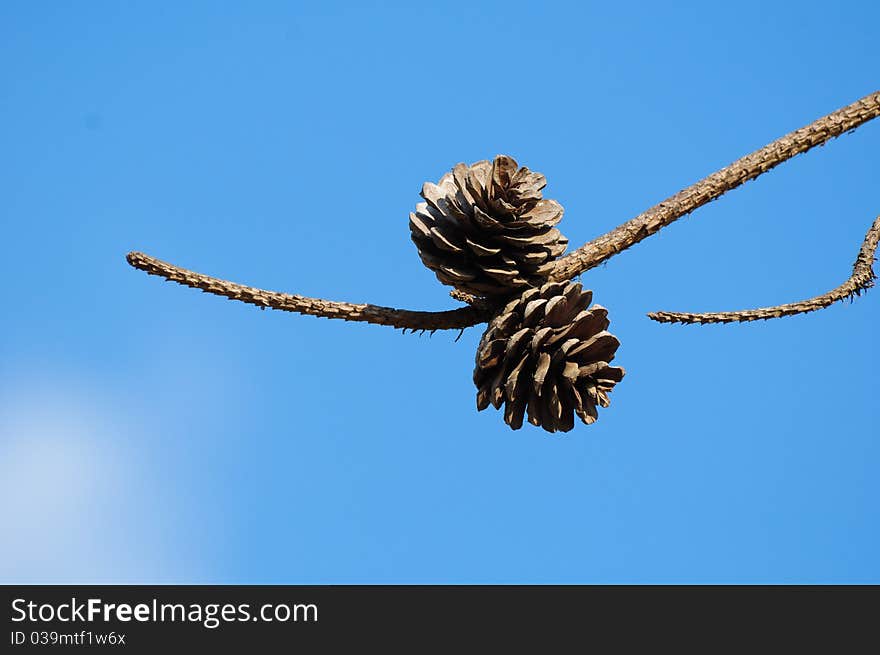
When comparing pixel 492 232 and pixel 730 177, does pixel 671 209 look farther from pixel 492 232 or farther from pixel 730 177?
pixel 492 232

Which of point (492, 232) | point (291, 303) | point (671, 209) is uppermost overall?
point (492, 232)

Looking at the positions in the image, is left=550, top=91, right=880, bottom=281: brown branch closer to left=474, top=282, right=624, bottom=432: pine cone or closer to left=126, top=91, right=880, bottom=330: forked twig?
left=126, top=91, right=880, bottom=330: forked twig

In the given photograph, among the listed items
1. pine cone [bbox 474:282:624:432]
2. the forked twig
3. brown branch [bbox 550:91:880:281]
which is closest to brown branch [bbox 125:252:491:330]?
the forked twig

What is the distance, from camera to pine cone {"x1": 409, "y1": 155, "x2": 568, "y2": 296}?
1531 millimetres

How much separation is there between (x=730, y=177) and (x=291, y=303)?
682 mm

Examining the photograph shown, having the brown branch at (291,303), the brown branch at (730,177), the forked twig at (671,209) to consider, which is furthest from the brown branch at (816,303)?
the brown branch at (291,303)

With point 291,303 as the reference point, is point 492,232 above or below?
above

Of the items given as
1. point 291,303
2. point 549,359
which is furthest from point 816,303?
point 291,303

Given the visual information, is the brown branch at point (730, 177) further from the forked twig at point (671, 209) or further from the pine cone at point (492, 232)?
the pine cone at point (492, 232)

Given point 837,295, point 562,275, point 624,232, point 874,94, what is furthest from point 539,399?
point 874,94

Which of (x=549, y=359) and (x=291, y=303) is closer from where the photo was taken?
(x=291, y=303)

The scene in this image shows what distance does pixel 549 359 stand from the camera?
4.97 ft

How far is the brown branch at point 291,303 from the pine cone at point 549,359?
125 mm

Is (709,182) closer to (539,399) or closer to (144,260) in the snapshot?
(539,399)
